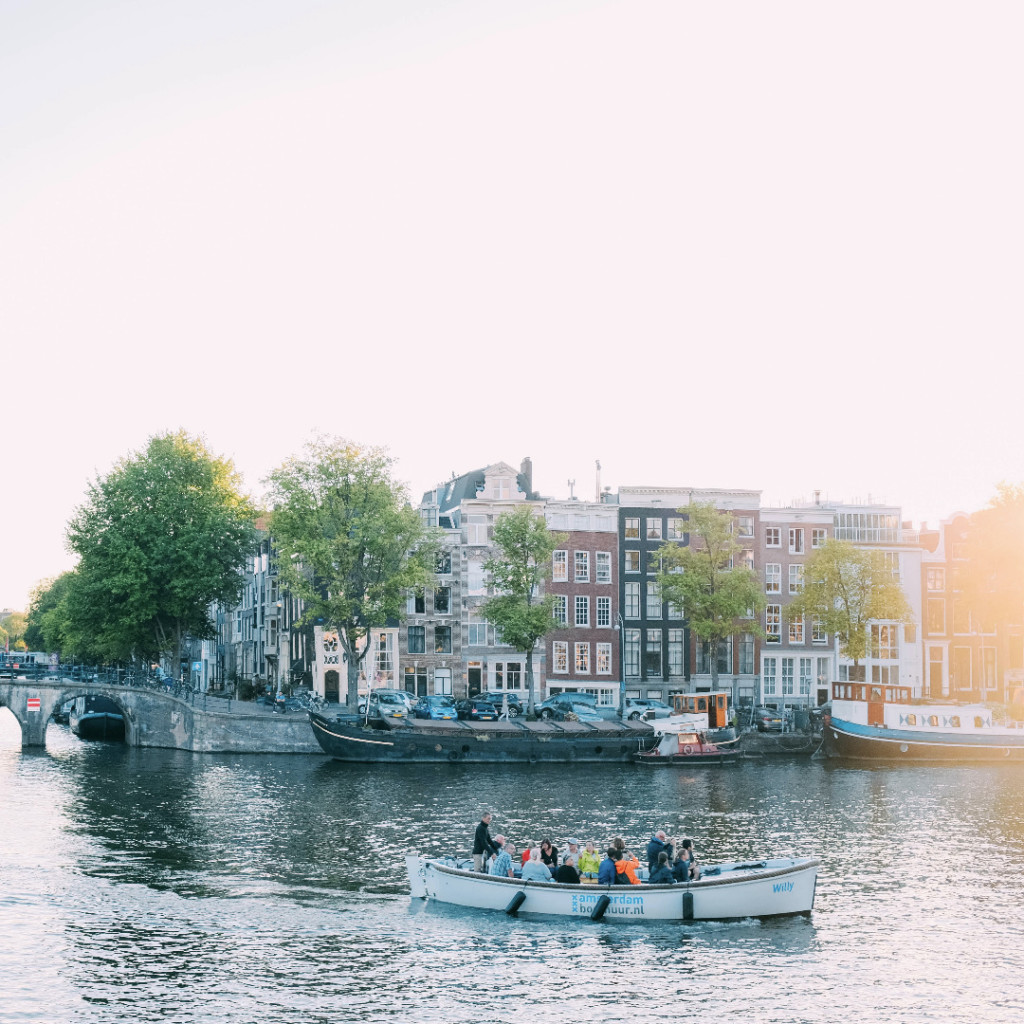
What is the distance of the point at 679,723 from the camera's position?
264ft

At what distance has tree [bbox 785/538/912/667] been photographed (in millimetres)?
93438

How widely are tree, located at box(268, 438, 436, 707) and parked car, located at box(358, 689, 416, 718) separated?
2112 mm

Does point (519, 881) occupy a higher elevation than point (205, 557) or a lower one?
lower

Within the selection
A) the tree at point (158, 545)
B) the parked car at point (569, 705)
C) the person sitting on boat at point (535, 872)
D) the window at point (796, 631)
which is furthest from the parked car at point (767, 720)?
the person sitting on boat at point (535, 872)

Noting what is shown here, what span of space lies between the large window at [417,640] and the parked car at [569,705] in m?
12.1

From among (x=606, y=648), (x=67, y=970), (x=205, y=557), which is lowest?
(x=67, y=970)

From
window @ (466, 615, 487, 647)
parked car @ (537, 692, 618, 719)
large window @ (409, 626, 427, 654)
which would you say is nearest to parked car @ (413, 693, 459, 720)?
parked car @ (537, 692, 618, 719)

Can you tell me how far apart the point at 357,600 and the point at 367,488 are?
7.59 metres

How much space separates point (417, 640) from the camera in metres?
97.7

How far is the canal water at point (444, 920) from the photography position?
27688 mm

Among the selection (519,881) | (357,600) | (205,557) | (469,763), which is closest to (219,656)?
(205,557)

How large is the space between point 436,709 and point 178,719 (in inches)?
676

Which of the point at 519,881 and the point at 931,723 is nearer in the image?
the point at 519,881

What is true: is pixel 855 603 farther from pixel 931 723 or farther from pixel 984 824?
pixel 984 824
